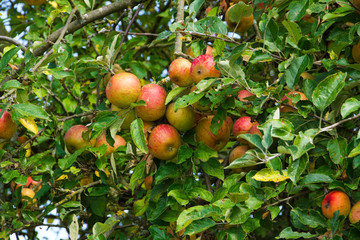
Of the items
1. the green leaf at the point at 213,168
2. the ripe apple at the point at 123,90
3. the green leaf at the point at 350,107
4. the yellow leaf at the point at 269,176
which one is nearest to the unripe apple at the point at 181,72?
the ripe apple at the point at 123,90

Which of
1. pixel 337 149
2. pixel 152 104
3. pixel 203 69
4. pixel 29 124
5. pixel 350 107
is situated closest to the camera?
pixel 350 107

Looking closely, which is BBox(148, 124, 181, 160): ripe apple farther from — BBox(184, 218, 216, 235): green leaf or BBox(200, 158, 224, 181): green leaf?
BBox(184, 218, 216, 235): green leaf

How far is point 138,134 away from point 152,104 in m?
0.14

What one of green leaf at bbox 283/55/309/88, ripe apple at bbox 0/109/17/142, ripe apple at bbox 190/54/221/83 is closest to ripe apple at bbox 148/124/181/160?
ripe apple at bbox 190/54/221/83

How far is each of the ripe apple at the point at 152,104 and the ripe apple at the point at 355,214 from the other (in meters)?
0.74

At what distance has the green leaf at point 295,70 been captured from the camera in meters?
1.49

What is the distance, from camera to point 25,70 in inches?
68.6

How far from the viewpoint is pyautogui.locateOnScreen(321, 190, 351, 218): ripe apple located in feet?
4.91

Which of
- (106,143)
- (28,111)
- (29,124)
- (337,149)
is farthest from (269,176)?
(29,124)

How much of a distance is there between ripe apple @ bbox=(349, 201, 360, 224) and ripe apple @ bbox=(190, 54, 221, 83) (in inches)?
25.0

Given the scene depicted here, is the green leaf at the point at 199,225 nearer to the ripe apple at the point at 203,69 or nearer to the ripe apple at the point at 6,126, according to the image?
the ripe apple at the point at 203,69

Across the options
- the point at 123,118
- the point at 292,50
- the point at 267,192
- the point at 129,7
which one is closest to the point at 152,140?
the point at 123,118

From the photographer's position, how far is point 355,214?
1.49m

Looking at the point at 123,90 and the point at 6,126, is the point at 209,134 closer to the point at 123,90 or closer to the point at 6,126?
the point at 123,90
